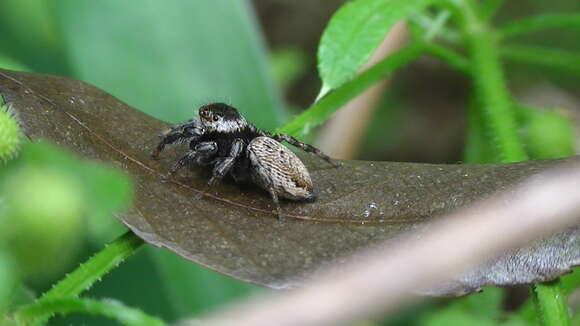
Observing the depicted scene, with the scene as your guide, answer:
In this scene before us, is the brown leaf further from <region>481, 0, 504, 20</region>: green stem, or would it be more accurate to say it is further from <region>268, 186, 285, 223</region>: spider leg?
<region>481, 0, 504, 20</region>: green stem

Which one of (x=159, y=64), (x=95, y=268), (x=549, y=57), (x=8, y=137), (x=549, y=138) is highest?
(x=549, y=57)

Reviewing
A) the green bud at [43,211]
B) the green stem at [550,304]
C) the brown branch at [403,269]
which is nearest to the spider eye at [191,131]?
the green stem at [550,304]

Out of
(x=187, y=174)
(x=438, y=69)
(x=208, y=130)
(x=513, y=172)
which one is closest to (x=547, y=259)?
(x=513, y=172)

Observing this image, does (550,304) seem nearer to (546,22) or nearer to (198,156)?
(198,156)

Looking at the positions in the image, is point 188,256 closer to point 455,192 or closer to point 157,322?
point 157,322

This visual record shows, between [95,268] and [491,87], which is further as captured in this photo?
[491,87]

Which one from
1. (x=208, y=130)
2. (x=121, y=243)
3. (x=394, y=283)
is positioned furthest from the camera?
(x=208, y=130)

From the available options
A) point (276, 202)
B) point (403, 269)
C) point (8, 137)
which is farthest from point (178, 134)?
point (403, 269)
